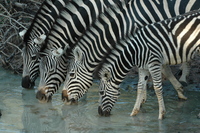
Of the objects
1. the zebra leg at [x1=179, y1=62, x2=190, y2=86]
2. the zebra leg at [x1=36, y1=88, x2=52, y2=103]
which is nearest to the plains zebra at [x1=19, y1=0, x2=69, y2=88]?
the zebra leg at [x1=36, y1=88, x2=52, y2=103]

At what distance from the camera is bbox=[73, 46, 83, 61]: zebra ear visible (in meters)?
7.00

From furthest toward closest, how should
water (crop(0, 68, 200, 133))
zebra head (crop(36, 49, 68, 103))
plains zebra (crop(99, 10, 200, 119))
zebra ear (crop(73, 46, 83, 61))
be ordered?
zebra head (crop(36, 49, 68, 103)) → zebra ear (crop(73, 46, 83, 61)) → plains zebra (crop(99, 10, 200, 119)) → water (crop(0, 68, 200, 133))

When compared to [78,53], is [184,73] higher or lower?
lower

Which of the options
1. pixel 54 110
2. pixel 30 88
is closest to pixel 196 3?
pixel 54 110

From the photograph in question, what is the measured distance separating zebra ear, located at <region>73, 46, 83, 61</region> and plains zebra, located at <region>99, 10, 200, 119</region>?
2.05 ft

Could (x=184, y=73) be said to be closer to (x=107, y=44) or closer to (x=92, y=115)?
(x=107, y=44)

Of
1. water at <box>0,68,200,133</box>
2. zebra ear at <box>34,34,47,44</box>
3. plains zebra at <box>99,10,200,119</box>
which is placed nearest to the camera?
water at <box>0,68,200,133</box>

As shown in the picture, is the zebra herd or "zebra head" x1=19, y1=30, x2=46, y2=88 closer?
the zebra herd

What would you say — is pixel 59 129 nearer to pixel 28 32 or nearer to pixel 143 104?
pixel 143 104

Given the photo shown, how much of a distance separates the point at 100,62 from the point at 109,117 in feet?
3.21

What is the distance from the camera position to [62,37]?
7.92 m

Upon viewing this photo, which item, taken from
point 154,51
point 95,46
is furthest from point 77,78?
point 154,51

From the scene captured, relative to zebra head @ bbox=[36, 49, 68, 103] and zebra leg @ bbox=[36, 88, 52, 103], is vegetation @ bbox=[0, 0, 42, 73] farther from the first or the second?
zebra leg @ bbox=[36, 88, 52, 103]

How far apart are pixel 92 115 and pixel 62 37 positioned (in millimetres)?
1985
